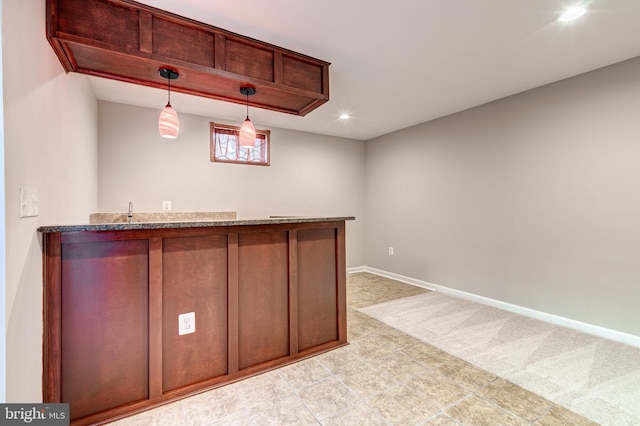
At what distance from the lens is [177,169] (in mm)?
3604

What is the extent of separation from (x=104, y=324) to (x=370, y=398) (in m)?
1.65

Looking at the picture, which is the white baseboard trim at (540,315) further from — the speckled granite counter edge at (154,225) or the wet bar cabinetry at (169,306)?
the speckled granite counter edge at (154,225)

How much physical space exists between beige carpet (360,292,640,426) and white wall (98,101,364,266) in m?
2.15

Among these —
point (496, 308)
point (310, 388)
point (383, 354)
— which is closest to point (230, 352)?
point (310, 388)

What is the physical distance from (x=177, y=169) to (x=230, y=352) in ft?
8.63

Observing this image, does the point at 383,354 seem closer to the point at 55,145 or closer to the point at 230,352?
the point at 230,352

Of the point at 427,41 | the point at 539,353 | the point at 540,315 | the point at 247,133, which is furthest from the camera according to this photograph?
the point at 540,315

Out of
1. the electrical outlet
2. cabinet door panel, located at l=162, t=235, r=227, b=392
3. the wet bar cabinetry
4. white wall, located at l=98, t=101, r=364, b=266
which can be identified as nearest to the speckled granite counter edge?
the wet bar cabinetry

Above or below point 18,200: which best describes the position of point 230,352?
below

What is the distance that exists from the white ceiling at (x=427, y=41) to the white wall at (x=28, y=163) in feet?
2.49

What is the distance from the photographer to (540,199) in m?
2.97

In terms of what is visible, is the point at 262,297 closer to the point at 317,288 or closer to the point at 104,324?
the point at 317,288

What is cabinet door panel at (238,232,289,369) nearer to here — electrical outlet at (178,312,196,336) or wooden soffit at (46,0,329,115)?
electrical outlet at (178,312,196,336)

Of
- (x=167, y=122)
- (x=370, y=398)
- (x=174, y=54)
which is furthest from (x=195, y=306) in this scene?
(x=174, y=54)
